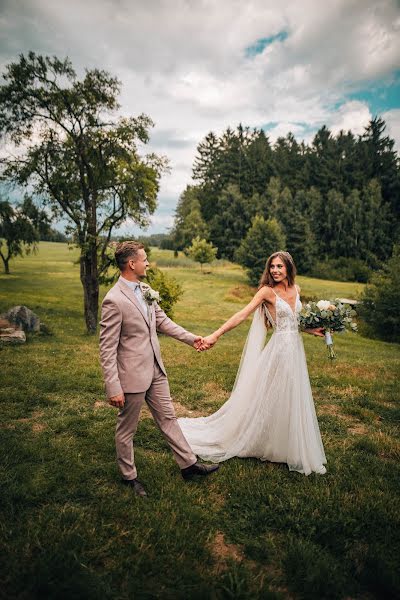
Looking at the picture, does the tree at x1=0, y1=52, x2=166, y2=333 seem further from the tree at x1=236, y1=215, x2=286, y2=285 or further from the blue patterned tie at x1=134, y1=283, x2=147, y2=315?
the tree at x1=236, y1=215, x2=286, y2=285

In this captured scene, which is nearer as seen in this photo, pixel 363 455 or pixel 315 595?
pixel 315 595

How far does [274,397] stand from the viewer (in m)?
4.72

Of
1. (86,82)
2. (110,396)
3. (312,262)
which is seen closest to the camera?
(110,396)

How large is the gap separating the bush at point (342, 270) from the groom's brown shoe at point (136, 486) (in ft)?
193

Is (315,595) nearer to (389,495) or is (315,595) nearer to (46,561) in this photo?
(389,495)

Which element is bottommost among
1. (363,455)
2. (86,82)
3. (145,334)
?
(363,455)

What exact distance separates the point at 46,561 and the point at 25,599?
29 cm

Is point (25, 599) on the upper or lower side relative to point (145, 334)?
lower

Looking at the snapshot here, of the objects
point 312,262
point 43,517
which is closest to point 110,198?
point 43,517

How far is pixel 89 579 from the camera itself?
2.69m

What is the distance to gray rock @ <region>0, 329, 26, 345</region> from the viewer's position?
11469mm

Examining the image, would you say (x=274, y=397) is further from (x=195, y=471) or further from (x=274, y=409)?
(x=195, y=471)

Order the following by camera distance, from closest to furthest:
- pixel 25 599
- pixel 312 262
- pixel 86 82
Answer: pixel 25 599 < pixel 86 82 < pixel 312 262

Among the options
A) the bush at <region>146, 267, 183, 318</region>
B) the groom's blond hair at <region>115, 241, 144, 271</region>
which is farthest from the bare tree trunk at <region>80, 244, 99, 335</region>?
the groom's blond hair at <region>115, 241, 144, 271</region>
